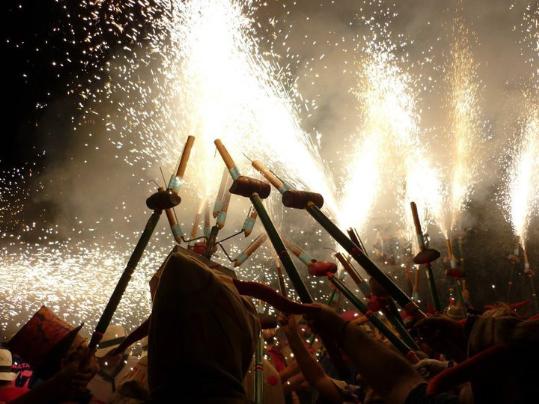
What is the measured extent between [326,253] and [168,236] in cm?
929

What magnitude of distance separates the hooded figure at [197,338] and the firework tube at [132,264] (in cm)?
165

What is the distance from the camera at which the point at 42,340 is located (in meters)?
3.59

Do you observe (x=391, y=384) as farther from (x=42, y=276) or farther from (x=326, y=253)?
(x=326, y=253)

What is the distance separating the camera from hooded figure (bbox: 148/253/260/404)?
1.33m

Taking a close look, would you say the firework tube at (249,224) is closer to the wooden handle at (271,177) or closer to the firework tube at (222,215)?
the firework tube at (222,215)

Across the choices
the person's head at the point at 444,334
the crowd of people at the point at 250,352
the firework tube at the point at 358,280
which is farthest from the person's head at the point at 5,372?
the person's head at the point at 444,334

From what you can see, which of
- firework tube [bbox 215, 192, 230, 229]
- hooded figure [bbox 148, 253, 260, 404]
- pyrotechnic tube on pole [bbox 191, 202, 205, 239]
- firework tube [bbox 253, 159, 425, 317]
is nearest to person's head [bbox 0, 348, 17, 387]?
pyrotechnic tube on pole [bbox 191, 202, 205, 239]

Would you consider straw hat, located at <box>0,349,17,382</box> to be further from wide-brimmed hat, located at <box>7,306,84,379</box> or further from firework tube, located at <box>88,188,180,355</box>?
firework tube, located at <box>88,188,180,355</box>

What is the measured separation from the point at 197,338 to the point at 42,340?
2.91m

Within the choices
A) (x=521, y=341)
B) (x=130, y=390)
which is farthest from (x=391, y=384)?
(x=130, y=390)

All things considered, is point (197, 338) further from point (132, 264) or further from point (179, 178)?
point (179, 178)

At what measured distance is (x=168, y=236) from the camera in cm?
1472

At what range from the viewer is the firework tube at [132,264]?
2.90 metres

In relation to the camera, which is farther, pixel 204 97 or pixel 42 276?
pixel 42 276
